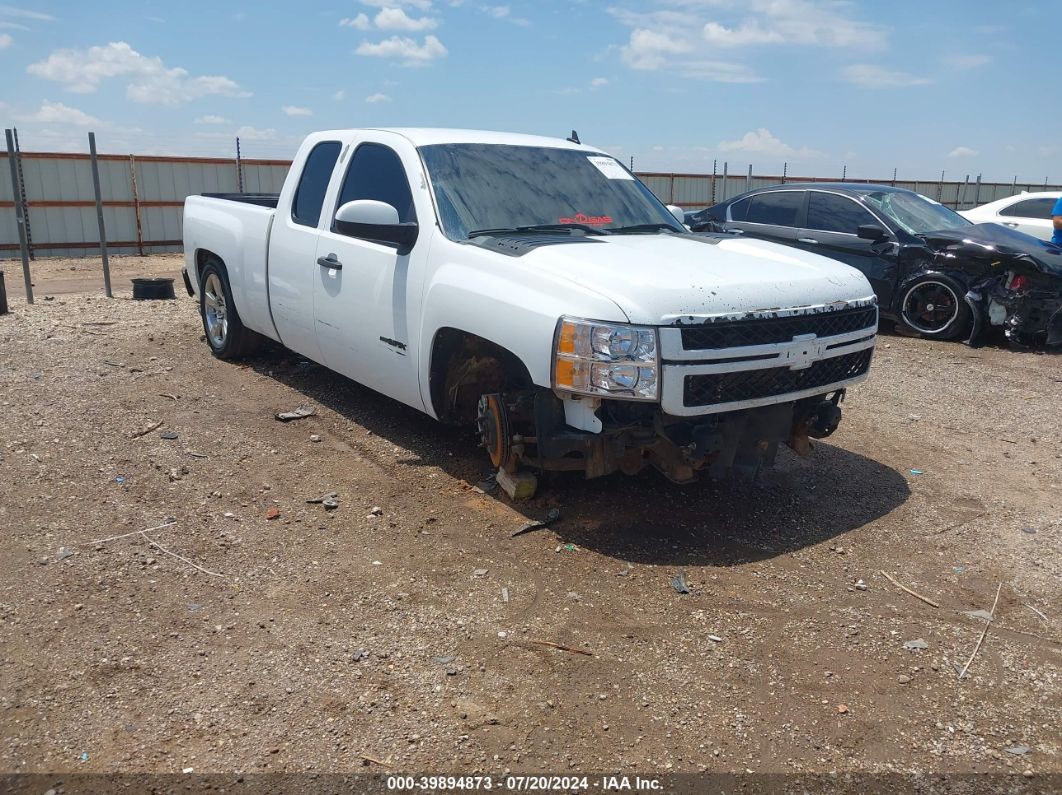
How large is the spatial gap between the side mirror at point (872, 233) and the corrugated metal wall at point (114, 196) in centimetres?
1539

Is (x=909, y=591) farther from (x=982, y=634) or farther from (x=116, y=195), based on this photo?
(x=116, y=195)

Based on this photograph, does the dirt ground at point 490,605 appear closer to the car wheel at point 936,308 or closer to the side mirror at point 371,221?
the side mirror at point 371,221

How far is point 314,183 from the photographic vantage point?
5980 mm

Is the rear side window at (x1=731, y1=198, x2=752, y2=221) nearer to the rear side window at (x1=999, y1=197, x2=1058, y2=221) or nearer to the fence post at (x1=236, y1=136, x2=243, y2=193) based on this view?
the rear side window at (x1=999, y1=197, x2=1058, y2=221)

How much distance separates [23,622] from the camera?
3.47 meters

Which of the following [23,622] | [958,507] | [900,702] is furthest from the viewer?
[958,507]

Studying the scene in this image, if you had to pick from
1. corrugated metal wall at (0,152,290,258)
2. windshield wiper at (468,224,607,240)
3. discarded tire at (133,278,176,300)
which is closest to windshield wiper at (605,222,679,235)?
windshield wiper at (468,224,607,240)

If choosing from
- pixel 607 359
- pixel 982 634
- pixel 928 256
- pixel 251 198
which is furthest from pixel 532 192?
pixel 928 256

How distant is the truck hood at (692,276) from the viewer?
380 cm

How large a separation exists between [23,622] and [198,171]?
1860cm

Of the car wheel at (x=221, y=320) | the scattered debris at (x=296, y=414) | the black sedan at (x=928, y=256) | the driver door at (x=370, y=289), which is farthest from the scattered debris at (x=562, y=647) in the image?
the black sedan at (x=928, y=256)

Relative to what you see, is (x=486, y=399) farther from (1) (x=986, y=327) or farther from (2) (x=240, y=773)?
(1) (x=986, y=327)

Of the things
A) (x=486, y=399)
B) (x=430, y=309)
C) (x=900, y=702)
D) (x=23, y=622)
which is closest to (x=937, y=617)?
(x=900, y=702)

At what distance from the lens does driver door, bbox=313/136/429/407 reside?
4895mm
